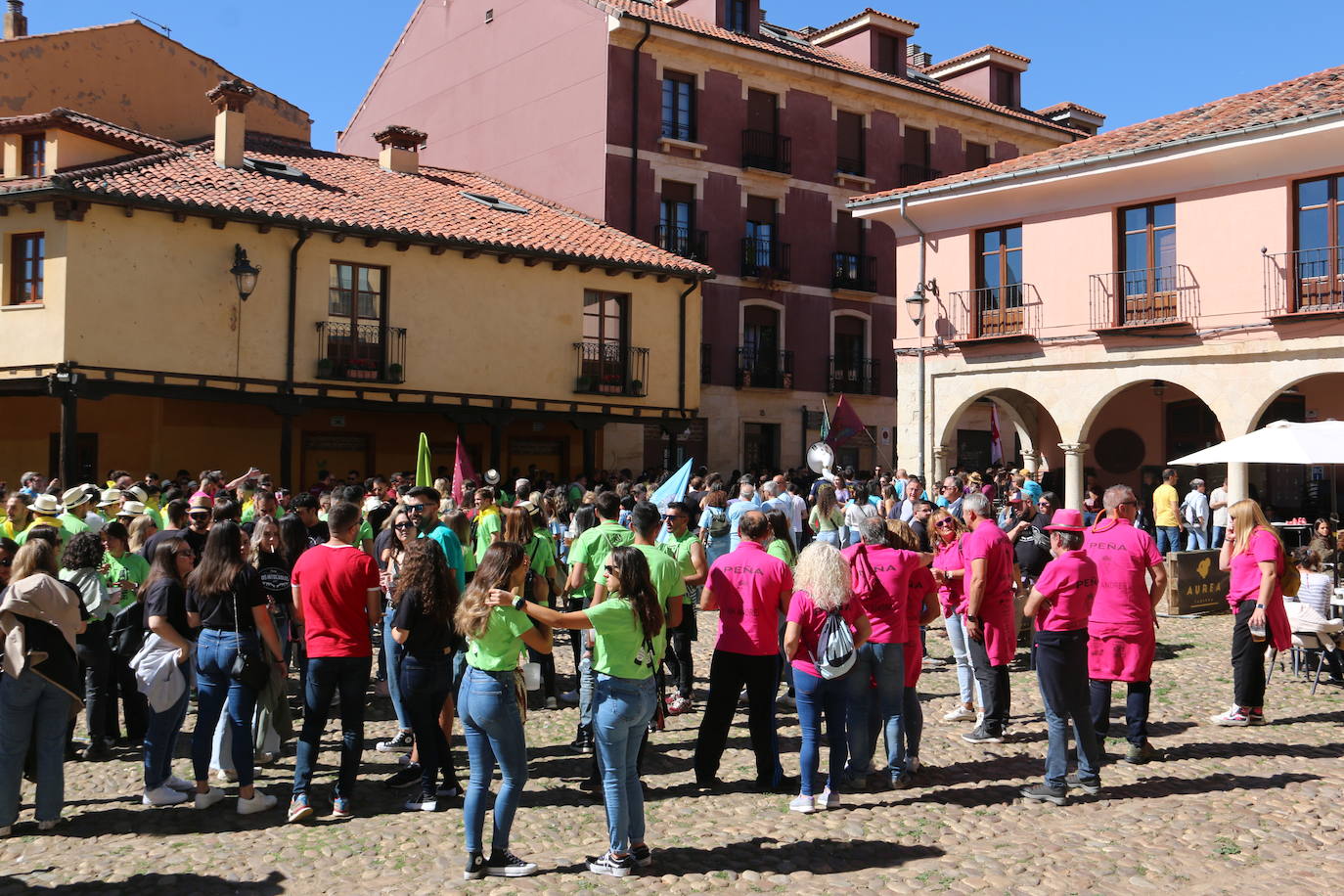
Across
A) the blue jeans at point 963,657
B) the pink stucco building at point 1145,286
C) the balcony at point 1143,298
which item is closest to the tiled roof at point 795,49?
the pink stucco building at point 1145,286

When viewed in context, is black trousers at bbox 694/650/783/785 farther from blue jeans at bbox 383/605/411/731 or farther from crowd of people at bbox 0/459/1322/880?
blue jeans at bbox 383/605/411/731

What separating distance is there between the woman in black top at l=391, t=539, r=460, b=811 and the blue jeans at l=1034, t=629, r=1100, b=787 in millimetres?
3411

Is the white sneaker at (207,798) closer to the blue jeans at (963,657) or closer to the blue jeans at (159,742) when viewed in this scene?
the blue jeans at (159,742)

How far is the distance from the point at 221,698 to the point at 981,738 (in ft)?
16.7

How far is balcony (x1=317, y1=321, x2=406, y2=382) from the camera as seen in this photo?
20.6 m

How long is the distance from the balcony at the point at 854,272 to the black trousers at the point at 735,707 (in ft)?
81.9

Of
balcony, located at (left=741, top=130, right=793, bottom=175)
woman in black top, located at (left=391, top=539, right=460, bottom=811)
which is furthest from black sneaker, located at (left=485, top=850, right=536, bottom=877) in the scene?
balcony, located at (left=741, top=130, right=793, bottom=175)

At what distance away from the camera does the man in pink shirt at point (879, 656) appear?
686cm

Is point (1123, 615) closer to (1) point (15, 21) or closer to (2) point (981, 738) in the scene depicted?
(2) point (981, 738)

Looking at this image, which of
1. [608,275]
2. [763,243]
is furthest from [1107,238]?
[763,243]

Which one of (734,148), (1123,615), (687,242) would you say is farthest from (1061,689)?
(734,148)

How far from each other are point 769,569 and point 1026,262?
617 inches

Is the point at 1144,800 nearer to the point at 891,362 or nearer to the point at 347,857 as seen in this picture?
the point at 347,857

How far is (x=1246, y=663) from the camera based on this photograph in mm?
8555
